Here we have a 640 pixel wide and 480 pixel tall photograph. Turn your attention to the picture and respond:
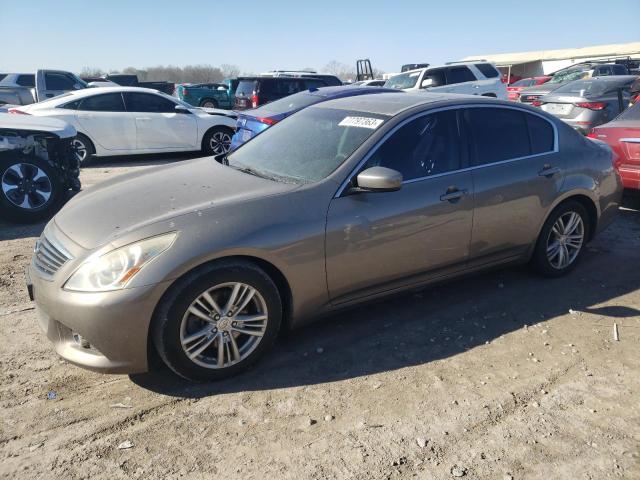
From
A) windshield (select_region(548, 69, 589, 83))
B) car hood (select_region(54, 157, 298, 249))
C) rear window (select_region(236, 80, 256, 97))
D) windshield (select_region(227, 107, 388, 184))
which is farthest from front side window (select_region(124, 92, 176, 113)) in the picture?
windshield (select_region(548, 69, 589, 83))

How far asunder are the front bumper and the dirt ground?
0.91ft

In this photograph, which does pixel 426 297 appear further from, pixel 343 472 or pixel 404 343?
pixel 343 472

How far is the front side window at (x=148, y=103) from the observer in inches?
414

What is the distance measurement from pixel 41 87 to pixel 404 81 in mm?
10977

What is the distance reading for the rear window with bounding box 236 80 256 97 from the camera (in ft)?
46.1

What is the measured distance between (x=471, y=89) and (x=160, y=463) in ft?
48.2

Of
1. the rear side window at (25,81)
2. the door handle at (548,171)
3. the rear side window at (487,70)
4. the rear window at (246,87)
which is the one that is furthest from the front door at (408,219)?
the rear side window at (25,81)

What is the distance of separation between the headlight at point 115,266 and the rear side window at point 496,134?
2498mm

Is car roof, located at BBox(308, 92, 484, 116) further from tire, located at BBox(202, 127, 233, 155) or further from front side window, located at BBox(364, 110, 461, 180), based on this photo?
tire, located at BBox(202, 127, 233, 155)

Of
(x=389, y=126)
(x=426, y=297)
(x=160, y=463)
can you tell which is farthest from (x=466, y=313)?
(x=160, y=463)

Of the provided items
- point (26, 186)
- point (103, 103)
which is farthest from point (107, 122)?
point (26, 186)

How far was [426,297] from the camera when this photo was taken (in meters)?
4.44

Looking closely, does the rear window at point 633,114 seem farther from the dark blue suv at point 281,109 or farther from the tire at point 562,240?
the dark blue suv at point 281,109

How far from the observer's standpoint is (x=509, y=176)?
4199 mm
